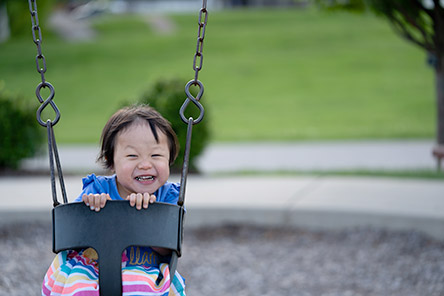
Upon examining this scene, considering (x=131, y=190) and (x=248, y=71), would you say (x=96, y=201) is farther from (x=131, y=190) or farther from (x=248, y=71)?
(x=248, y=71)

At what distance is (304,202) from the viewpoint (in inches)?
190

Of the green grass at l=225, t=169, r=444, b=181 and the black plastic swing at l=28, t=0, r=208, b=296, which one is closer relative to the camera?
the black plastic swing at l=28, t=0, r=208, b=296

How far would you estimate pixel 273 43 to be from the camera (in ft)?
102

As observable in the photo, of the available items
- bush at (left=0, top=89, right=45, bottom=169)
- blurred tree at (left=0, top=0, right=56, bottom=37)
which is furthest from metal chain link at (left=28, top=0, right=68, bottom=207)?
blurred tree at (left=0, top=0, right=56, bottom=37)

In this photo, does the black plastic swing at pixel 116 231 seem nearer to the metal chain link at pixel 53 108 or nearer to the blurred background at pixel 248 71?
the metal chain link at pixel 53 108

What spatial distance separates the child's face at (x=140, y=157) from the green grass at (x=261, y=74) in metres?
7.53

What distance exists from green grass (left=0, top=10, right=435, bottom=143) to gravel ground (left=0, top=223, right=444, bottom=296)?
219 inches

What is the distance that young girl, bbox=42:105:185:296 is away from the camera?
196 cm

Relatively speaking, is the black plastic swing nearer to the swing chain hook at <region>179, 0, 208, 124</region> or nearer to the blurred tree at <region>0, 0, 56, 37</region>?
the swing chain hook at <region>179, 0, 208, 124</region>

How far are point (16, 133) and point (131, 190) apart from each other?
5508mm

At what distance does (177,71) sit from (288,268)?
68.2 feet

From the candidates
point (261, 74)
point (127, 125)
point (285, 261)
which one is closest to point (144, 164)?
point (127, 125)

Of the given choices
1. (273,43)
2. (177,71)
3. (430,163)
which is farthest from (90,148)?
(273,43)

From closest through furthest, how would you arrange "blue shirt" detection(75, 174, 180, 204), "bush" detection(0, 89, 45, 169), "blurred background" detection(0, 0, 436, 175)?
"blue shirt" detection(75, 174, 180, 204) < "bush" detection(0, 89, 45, 169) < "blurred background" detection(0, 0, 436, 175)
